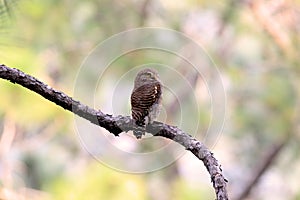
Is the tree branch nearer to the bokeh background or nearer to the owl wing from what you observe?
the owl wing

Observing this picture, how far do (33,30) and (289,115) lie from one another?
2.65 feet

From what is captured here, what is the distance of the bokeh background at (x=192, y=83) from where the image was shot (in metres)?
1.87

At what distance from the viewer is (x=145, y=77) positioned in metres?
0.41

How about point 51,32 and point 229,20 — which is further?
point 229,20

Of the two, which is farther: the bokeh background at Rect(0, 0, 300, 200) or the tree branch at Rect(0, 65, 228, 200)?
the bokeh background at Rect(0, 0, 300, 200)

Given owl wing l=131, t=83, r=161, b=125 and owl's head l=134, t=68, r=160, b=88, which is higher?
owl's head l=134, t=68, r=160, b=88

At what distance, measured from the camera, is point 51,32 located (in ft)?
6.57

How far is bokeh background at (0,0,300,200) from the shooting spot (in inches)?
73.5

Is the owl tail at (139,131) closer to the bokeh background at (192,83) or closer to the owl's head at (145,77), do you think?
the owl's head at (145,77)

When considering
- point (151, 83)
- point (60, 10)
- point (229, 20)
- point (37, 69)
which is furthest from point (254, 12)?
point (151, 83)

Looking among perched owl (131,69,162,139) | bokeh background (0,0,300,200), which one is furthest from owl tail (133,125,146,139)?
bokeh background (0,0,300,200)

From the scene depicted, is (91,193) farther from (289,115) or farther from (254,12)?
(254,12)

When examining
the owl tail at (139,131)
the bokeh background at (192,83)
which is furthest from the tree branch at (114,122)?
the bokeh background at (192,83)

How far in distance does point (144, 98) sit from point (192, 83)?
135 centimetres
